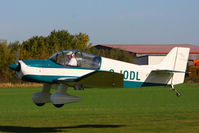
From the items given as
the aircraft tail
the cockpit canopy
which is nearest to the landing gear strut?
the cockpit canopy

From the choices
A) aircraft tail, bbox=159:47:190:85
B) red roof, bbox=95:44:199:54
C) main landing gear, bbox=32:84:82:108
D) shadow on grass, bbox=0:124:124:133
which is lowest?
red roof, bbox=95:44:199:54

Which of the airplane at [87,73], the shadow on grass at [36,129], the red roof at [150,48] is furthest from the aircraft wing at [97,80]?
the red roof at [150,48]

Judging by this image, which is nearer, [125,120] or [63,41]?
[125,120]

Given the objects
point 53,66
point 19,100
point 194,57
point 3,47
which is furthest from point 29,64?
point 194,57

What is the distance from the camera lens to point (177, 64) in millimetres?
22734

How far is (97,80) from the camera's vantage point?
2030 centimetres

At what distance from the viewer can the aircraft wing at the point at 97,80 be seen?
19.8m

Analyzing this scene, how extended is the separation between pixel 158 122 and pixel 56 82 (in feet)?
21.6

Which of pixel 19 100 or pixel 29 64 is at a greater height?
pixel 29 64

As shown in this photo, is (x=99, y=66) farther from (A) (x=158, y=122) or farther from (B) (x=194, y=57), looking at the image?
(B) (x=194, y=57)

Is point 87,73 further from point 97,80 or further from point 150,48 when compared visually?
point 150,48

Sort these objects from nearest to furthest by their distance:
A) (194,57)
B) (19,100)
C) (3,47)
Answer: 1. (19,100)
2. (3,47)
3. (194,57)

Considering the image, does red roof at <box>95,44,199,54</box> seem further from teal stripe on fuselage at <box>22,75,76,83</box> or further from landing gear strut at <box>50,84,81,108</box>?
landing gear strut at <box>50,84,81,108</box>

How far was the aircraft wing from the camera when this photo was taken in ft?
65.1
